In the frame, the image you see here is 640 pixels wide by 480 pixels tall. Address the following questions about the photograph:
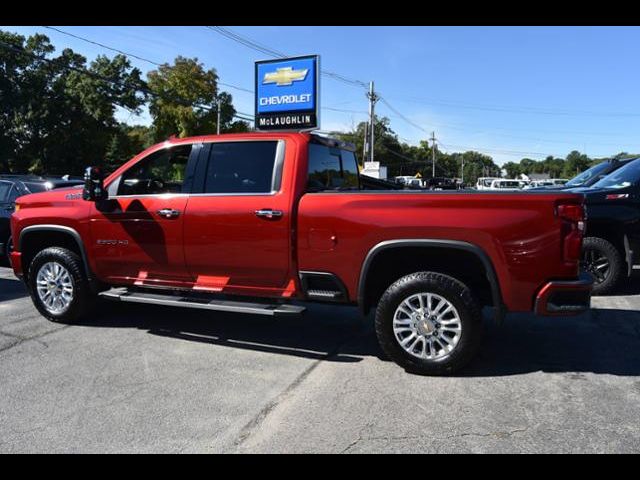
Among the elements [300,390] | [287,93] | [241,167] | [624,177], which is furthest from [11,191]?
[624,177]

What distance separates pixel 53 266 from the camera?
567 cm

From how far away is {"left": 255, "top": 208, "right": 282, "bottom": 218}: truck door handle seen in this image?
175 inches

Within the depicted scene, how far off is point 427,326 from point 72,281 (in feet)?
12.5

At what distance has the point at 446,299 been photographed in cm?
407

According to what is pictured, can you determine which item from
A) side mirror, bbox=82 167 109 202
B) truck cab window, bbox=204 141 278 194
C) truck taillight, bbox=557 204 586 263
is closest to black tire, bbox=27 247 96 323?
side mirror, bbox=82 167 109 202

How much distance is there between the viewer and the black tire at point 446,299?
4.02 m

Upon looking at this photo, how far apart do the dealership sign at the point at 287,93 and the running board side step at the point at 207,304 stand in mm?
7608

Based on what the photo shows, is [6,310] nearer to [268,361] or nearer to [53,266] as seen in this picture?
[53,266]

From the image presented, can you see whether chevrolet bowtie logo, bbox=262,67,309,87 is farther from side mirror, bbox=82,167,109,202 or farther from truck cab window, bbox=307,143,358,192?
side mirror, bbox=82,167,109,202

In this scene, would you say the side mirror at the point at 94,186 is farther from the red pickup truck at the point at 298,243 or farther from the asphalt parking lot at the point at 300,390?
the asphalt parking lot at the point at 300,390

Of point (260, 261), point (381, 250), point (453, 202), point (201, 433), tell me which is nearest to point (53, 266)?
point (260, 261)

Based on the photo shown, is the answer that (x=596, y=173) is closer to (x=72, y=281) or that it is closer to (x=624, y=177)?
(x=624, y=177)

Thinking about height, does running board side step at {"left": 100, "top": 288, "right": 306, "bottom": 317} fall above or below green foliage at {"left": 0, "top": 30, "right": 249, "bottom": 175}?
below

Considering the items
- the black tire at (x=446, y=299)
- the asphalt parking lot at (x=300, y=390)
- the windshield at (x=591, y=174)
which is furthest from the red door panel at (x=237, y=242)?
the windshield at (x=591, y=174)
